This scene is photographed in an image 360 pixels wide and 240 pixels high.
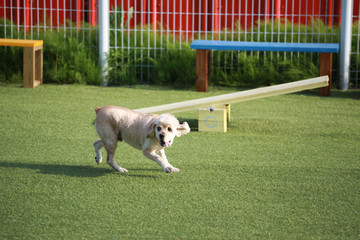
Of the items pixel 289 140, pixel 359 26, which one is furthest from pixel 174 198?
pixel 359 26

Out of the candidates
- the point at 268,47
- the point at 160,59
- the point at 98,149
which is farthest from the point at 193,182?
the point at 160,59

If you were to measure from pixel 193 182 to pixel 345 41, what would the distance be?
4.68 meters

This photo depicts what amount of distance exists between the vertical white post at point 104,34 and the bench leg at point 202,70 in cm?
142

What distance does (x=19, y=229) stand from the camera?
2.91 m

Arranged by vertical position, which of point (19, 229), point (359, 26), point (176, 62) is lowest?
point (19, 229)

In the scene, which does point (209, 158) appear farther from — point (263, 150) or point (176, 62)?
point (176, 62)

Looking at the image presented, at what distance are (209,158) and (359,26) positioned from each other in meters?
4.31

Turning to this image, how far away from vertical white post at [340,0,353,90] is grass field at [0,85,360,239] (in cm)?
153

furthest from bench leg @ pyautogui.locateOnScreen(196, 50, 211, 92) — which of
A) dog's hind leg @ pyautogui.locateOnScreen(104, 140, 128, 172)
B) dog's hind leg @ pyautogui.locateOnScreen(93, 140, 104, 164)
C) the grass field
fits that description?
dog's hind leg @ pyautogui.locateOnScreen(104, 140, 128, 172)

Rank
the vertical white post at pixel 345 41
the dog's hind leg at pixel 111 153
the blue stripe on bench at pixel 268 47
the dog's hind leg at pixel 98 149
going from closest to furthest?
the dog's hind leg at pixel 111 153
the dog's hind leg at pixel 98 149
the blue stripe on bench at pixel 268 47
the vertical white post at pixel 345 41

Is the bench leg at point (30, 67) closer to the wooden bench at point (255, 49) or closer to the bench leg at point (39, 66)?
the bench leg at point (39, 66)

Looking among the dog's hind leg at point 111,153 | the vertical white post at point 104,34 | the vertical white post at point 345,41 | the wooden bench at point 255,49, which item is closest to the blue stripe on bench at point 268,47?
the wooden bench at point 255,49

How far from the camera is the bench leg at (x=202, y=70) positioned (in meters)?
7.41

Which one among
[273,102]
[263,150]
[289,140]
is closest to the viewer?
[263,150]
